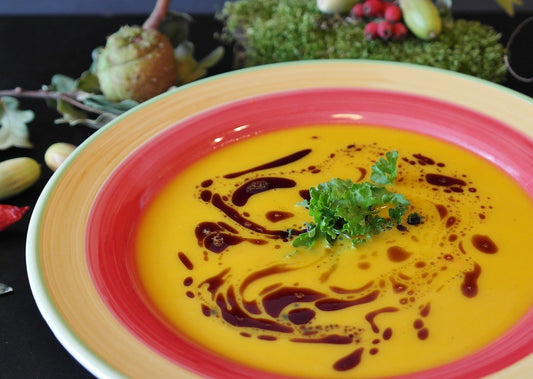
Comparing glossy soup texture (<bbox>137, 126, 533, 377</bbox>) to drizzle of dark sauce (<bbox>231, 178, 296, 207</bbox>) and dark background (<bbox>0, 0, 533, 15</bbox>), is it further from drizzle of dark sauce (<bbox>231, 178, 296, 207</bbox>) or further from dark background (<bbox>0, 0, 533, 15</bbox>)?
dark background (<bbox>0, 0, 533, 15</bbox>)

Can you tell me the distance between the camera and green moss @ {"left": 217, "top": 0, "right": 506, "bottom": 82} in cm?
143

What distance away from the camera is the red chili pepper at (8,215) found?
3.66 ft

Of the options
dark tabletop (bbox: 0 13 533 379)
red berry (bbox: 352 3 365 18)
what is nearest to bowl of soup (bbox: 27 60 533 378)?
dark tabletop (bbox: 0 13 533 379)

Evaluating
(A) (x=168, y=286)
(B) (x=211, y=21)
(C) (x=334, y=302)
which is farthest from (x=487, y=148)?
(B) (x=211, y=21)

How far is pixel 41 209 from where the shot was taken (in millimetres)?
956

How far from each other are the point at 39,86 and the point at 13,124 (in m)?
0.25

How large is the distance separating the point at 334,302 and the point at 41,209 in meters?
0.42

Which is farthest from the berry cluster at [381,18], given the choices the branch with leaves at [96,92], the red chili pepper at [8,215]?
the red chili pepper at [8,215]

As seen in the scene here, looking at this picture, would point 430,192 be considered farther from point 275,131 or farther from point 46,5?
point 46,5

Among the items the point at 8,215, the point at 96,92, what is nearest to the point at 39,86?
the point at 96,92

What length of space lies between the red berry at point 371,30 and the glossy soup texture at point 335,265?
35cm

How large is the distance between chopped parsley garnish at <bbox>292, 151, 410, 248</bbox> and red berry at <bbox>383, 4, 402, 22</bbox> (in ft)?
1.95

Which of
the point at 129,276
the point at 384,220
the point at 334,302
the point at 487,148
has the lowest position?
the point at 129,276

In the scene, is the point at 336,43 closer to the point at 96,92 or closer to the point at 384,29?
the point at 384,29
